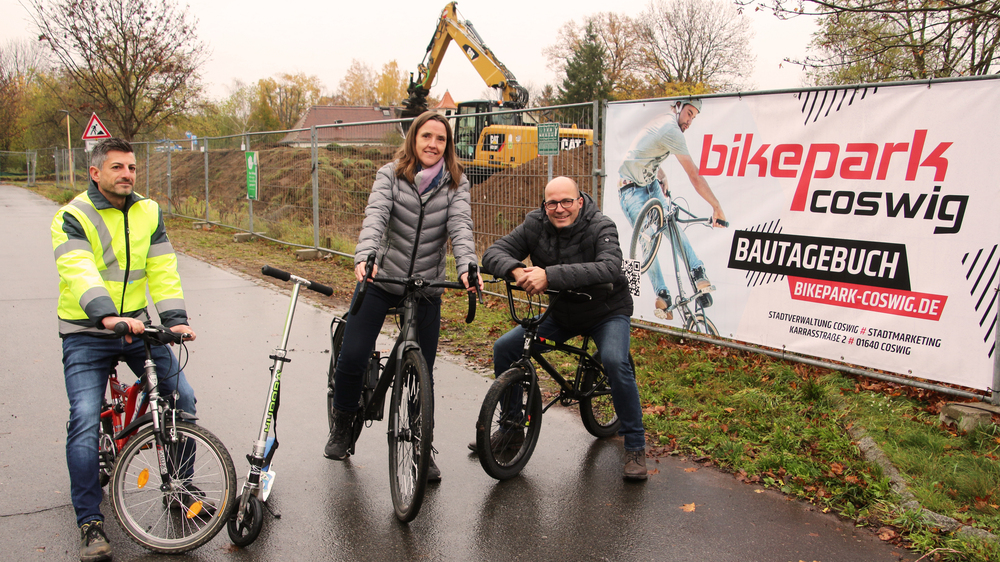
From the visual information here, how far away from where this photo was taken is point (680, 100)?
655 centimetres

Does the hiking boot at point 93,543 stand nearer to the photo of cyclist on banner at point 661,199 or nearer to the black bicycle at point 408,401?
the black bicycle at point 408,401

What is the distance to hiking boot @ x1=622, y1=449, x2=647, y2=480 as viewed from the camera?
4164 millimetres

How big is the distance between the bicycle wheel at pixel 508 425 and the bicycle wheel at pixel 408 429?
1.47ft

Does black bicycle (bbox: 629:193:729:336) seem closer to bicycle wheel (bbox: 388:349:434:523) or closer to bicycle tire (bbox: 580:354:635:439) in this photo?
bicycle tire (bbox: 580:354:635:439)

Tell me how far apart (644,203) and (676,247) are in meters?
0.57

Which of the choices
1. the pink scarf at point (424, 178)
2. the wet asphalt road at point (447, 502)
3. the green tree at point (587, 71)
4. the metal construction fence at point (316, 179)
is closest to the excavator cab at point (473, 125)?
the metal construction fence at point (316, 179)

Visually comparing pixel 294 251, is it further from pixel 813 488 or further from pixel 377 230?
pixel 813 488

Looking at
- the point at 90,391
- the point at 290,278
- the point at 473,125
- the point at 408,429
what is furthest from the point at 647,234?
the point at 90,391

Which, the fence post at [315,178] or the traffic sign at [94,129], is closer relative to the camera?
the fence post at [315,178]

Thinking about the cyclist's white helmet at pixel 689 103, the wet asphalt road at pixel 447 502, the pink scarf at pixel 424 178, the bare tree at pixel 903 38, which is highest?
the bare tree at pixel 903 38

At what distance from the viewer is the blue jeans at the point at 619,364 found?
419 centimetres

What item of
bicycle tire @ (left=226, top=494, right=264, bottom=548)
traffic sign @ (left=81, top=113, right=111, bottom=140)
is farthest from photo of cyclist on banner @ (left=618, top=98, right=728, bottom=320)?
traffic sign @ (left=81, top=113, right=111, bottom=140)

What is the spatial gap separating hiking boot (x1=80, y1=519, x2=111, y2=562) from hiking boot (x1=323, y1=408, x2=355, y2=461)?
1.30m

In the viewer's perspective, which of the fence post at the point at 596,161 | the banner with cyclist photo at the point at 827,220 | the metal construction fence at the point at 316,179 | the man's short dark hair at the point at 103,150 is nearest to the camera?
the man's short dark hair at the point at 103,150
